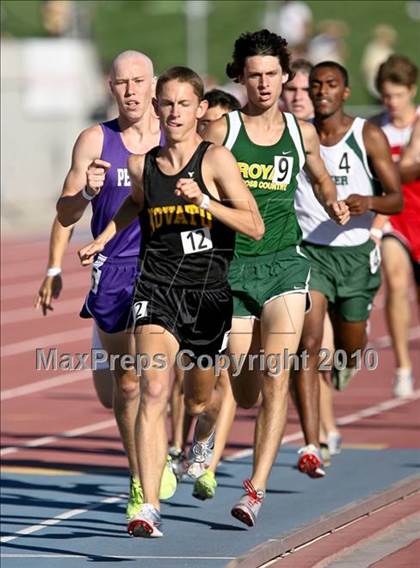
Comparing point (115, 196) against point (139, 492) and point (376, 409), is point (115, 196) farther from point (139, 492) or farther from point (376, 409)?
point (376, 409)

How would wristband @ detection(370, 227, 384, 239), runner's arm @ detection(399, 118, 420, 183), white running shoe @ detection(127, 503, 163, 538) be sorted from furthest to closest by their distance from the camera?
runner's arm @ detection(399, 118, 420, 183) → wristband @ detection(370, 227, 384, 239) → white running shoe @ detection(127, 503, 163, 538)

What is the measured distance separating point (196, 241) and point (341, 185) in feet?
8.15

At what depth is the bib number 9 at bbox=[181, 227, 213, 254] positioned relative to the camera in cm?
824

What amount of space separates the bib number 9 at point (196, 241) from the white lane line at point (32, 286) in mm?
14407

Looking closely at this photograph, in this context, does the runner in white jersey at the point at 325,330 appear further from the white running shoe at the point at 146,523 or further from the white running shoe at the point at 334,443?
the white running shoe at the point at 146,523

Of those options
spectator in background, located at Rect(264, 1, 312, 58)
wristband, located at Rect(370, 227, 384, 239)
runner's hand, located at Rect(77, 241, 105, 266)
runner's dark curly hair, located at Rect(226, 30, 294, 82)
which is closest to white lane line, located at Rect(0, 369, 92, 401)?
wristband, located at Rect(370, 227, 384, 239)

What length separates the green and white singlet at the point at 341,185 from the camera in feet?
34.4

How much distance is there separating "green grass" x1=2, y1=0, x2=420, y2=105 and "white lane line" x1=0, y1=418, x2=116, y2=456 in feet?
83.5

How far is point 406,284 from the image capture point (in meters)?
14.0

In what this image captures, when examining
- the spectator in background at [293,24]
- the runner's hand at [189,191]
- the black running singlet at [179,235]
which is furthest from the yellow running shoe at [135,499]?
the spectator in background at [293,24]

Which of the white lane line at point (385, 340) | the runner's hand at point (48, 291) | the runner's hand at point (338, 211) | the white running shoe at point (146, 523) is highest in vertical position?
the runner's hand at point (338, 211)

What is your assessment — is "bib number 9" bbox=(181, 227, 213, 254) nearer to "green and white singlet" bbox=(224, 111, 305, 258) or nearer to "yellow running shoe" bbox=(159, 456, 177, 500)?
"green and white singlet" bbox=(224, 111, 305, 258)

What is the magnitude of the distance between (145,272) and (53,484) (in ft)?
10.1

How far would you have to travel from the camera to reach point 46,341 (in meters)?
19.0
